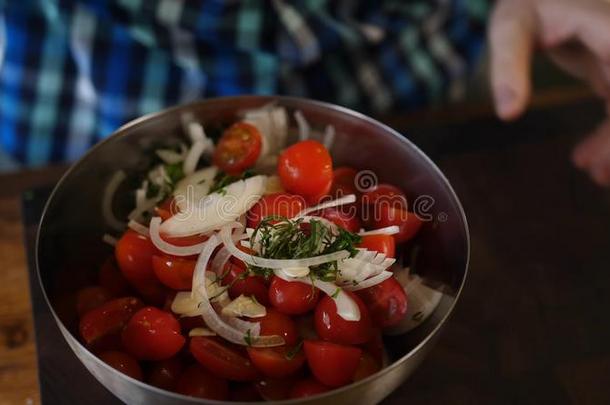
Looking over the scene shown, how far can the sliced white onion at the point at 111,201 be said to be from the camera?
2.45 ft

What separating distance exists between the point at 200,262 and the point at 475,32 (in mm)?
758

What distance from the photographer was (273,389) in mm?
606

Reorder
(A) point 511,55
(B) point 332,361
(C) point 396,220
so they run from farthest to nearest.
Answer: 1. (A) point 511,55
2. (C) point 396,220
3. (B) point 332,361

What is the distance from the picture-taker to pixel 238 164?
736 millimetres

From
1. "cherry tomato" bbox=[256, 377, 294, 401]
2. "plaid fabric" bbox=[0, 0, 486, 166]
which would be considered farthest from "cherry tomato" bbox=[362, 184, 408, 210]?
"plaid fabric" bbox=[0, 0, 486, 166]

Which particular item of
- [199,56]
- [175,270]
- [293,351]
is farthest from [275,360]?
[199,56]

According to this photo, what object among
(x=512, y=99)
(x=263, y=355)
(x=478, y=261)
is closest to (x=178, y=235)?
(x=263, y=355)

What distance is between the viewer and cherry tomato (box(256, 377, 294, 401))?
0.60 m

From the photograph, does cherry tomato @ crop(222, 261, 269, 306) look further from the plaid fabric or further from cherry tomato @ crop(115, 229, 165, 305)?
the plaid fabric

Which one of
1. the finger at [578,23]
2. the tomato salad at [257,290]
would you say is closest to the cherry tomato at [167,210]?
the tomato salad at [257,290]

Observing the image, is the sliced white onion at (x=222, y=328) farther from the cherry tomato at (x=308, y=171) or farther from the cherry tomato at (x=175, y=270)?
the cherry tomato at (x=308, y=171)

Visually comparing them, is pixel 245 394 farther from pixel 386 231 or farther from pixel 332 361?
pixel 386 231

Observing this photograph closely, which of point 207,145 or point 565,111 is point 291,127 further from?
point 565,111

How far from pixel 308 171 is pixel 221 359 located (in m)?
0.20
